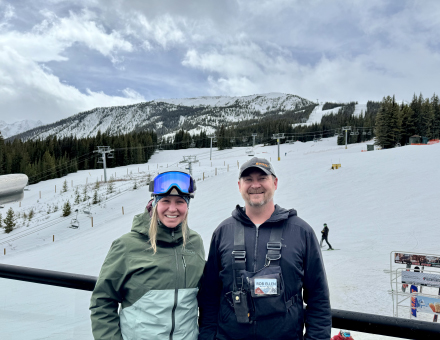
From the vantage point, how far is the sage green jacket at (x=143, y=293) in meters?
1.74

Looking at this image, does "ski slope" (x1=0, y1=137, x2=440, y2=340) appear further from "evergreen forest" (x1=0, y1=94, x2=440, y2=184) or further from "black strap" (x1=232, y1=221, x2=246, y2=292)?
"evergreen forest" (x1=0, y1=94, x2=440, y2=184)

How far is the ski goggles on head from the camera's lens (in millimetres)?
2062

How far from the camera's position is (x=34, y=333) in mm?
2303

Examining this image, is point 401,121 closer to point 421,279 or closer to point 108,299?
point 421,279

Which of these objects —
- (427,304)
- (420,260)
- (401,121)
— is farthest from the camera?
(401,121)

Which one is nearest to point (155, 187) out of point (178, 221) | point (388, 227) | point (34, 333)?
point (178, 221)

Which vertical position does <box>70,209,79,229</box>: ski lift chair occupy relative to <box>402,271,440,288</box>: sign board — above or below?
below

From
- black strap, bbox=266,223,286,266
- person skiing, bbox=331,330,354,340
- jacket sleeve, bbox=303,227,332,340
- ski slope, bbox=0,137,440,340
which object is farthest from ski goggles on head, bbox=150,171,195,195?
person skiing, bbox=331,330,354,340

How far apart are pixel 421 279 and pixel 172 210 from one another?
7.39 m

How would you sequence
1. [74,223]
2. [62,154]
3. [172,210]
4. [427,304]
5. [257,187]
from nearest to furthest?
[172,210], [257,187], [427,304], [74,223], [62,154]

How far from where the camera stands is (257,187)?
6.85 ft

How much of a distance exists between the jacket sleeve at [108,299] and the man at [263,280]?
54 centimetres

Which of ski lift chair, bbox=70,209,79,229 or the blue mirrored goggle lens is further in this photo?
ski lift chair, bbox=70,209,79,229

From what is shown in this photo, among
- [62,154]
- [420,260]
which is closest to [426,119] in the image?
[420,260]
